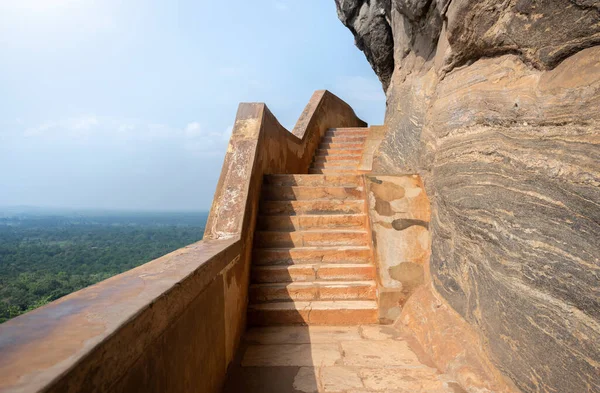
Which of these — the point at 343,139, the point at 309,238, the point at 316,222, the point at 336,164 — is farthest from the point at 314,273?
the point at 343,139

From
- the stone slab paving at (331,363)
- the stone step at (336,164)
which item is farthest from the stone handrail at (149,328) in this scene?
the stone step at (336,164)

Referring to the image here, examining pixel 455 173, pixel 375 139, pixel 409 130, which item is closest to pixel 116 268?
pixel 375 139

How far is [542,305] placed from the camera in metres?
1.77

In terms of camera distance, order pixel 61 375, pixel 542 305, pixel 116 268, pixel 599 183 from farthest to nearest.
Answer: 1. pixel 116 268
2. pixel 542 305
3. pixel 599 183
4. pixel 61 375

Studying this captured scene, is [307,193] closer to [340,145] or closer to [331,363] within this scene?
[331,363]

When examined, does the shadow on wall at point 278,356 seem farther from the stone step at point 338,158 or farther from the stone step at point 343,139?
the stone step at point 343,139

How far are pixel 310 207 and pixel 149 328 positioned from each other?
3183mm

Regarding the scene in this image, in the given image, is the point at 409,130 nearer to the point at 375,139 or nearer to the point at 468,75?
the point at 468,75

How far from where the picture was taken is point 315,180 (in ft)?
15.5

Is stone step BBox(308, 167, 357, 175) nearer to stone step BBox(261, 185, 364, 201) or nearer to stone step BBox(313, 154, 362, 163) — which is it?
stone step BBox(313, 154, 362, 163)

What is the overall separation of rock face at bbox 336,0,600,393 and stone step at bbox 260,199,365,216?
119 centimetres

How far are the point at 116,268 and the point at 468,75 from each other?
23.5 meters

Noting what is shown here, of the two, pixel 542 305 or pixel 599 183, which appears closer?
pixel 599 183

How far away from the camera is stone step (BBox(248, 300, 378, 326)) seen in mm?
3189
